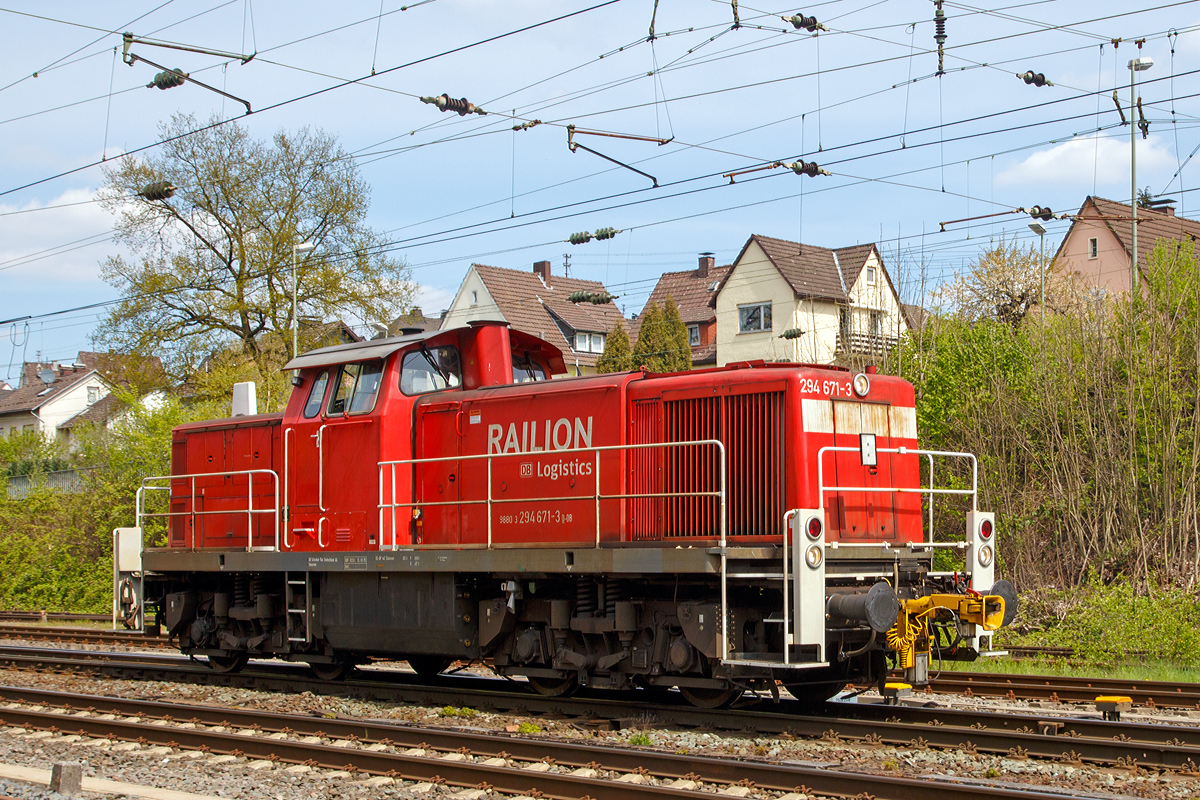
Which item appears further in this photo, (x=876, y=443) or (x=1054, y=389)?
(x=1054, y=389)

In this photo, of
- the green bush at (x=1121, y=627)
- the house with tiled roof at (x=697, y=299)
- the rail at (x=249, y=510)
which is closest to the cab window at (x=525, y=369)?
the rail at (x=249, y=510)

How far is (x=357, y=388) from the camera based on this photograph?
11.0 metres

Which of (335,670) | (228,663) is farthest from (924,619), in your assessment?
(228,663)

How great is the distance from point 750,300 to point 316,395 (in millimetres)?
29146

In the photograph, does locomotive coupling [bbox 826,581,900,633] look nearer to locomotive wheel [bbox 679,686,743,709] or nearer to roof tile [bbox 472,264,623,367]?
locomotive wheel [bbox 679,686,743,709]

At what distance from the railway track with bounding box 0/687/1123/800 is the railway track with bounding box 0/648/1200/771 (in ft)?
3.19

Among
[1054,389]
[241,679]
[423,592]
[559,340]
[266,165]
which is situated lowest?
[241,679]

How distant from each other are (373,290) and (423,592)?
25164 mm

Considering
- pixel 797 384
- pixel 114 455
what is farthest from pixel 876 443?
pixel 114 455

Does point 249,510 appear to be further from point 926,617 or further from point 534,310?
point 534,310

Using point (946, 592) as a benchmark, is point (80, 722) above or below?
below

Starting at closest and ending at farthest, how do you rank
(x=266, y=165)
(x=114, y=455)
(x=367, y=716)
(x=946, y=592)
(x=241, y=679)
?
(x=946, y=592) → (x=367, y=716) → (x=241, y=679) → (x=114, y=455) → (x=266, y=165)

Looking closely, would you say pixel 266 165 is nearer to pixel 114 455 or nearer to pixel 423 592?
pixel 114 455

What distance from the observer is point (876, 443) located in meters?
8.98
